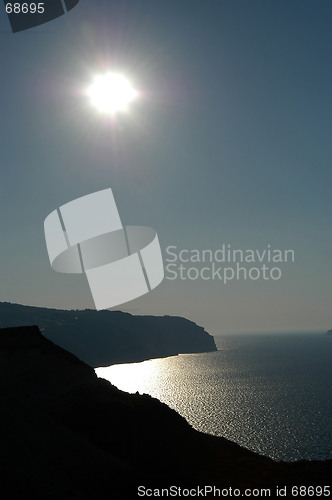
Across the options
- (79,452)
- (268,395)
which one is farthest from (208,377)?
(79,452)

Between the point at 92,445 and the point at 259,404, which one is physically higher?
the point at 92,445

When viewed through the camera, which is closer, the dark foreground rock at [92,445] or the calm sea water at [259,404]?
the dark foreground rock at [92,445]

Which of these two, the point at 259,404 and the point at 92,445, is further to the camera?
the point at 259,404

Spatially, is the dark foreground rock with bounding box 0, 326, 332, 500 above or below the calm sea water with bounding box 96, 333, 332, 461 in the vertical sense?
above

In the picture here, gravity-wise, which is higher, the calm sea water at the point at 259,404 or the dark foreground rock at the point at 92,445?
the dark foreground rock at the point at 92,445

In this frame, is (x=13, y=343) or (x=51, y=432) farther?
(x=13, y=343)

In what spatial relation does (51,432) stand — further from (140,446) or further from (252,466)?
(252,466)

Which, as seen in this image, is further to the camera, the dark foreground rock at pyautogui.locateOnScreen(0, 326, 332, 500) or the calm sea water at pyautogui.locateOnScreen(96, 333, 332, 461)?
the calm sea water at pyautogui.locateOnScreen(96, 333, 332, 461)

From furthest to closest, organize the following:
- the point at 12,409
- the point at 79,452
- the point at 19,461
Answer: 1. the point at 12,409
2. the point at 79,452
3. the point at 19,461
